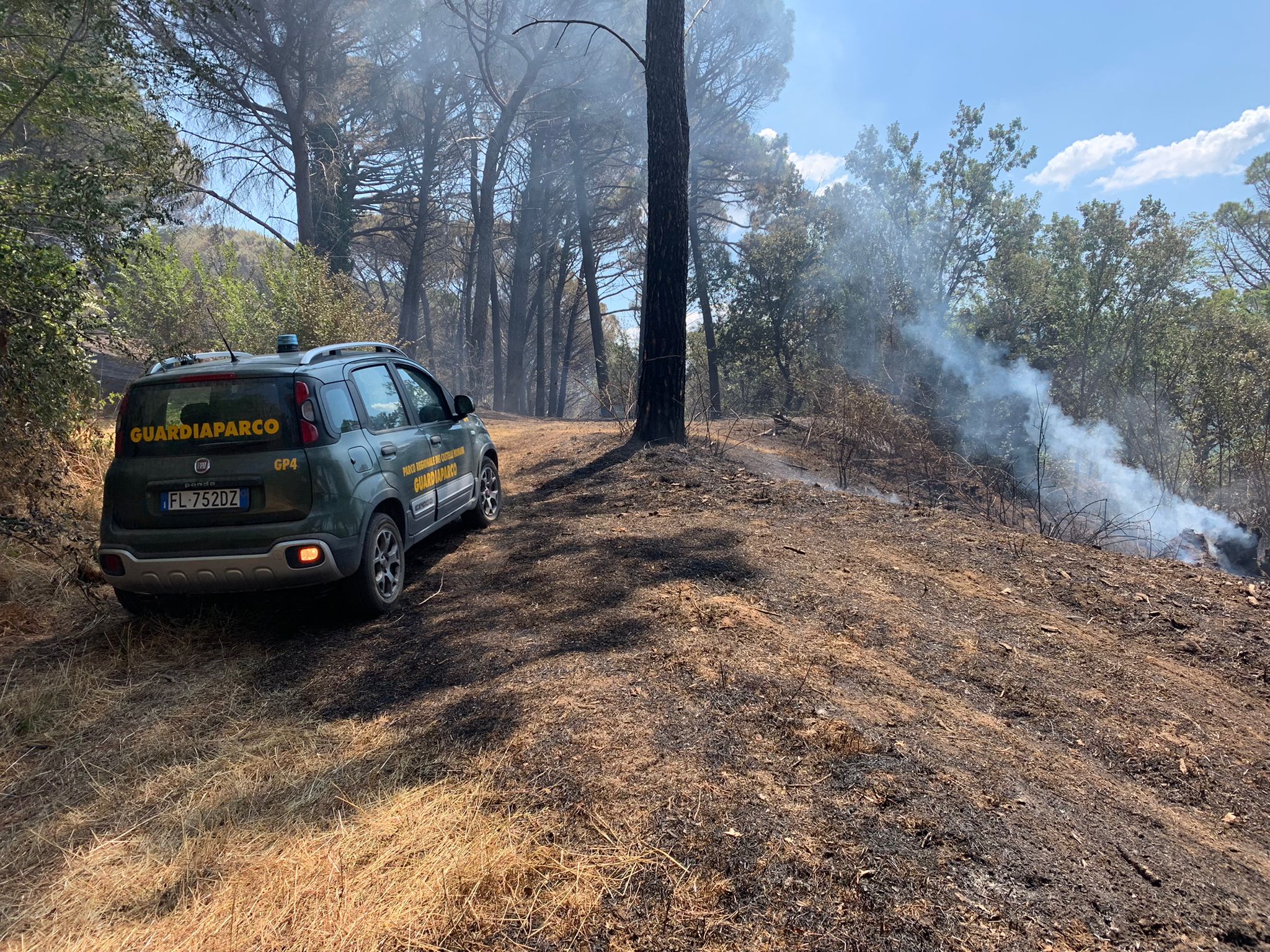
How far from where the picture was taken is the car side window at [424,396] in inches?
201

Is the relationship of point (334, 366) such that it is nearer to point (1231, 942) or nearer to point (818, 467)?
point (1231, 942)

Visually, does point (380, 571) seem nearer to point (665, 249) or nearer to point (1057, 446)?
point (665, 249)

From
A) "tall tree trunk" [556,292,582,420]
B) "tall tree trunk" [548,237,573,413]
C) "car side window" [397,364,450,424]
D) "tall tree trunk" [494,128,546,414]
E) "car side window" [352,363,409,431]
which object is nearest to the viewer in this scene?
"car side window" [352,363,409,431]

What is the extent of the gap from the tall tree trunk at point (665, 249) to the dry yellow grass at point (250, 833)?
5.63 metres

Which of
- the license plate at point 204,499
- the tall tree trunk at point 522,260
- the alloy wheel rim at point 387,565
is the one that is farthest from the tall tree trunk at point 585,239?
the license plate at point 204,499

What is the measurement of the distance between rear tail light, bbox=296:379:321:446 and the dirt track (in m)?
1.16

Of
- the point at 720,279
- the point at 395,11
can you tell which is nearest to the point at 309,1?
the point at 395,11

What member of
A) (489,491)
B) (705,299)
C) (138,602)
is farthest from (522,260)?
(138,602)

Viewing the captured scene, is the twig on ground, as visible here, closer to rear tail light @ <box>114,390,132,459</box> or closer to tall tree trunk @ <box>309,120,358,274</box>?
rear tail light @ <box>114,390,132,459</box>

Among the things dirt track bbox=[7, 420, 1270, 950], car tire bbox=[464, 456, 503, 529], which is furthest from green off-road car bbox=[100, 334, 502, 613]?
car tire bbox=[464, 456, 503, 529]

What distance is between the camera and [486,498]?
6.18 metres

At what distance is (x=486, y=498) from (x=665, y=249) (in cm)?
392

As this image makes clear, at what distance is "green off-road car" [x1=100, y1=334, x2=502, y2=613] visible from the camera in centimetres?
360

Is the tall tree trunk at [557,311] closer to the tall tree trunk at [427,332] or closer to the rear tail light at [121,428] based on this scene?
the tall tree trunk at [427,332]
